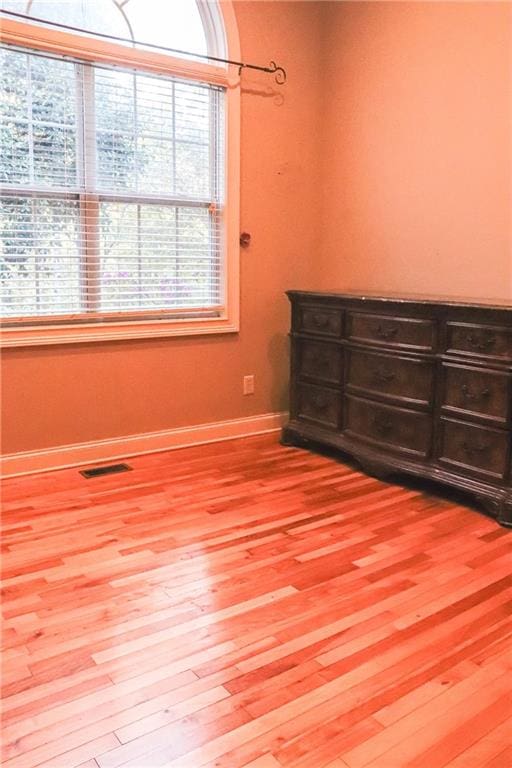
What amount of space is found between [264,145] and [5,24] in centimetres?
154

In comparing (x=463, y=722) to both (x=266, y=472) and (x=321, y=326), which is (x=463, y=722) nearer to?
(x=266, y=472)

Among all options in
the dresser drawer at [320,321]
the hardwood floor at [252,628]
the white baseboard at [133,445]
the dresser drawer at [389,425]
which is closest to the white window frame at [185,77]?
the dresser drawer at [320,321]

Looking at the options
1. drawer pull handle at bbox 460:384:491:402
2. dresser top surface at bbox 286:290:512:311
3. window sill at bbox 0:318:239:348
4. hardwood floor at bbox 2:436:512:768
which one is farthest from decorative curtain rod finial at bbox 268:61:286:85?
hardwood floor at bbox 2:436:512:768

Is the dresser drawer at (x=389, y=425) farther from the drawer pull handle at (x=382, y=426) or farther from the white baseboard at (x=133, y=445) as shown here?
the white baseboard at (x=133, y=445)

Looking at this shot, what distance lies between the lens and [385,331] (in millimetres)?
3205

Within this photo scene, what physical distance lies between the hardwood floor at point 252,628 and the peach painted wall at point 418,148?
1.32 m

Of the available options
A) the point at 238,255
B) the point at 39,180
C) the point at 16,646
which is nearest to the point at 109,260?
the point at 39,180

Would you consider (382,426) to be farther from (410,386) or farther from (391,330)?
(391,330)

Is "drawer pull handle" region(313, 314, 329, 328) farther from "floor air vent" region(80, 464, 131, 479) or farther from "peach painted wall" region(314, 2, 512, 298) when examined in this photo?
"floor air vent" region(80, 464, 131, 479)

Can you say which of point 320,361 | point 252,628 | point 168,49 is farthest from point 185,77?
point 252,628

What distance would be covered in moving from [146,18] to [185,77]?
0.34 meters

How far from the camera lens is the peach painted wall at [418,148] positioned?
10.5ft

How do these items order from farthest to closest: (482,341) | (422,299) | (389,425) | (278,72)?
(278,72) < (389,425) < (422,299) < (482,341)

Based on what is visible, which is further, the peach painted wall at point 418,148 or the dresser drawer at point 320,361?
the dresser drawer at point 320,361
